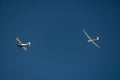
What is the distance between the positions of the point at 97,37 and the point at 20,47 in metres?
13.6

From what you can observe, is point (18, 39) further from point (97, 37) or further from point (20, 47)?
point (97, 37)

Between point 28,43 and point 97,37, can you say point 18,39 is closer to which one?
point 28,43

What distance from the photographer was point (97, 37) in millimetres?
59406

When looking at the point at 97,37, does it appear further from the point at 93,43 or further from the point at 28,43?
the point at 28,43

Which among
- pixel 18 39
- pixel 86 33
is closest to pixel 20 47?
pixel 18 39

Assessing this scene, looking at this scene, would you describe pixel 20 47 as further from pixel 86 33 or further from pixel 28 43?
pixel 86 33

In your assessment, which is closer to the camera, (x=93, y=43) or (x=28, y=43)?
(x=28, y=43)

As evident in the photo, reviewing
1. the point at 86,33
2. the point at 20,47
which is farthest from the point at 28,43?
the point at 86,33

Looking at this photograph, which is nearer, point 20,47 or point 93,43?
point 20,47

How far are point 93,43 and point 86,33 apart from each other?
4.03 m

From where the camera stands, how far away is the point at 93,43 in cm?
6309

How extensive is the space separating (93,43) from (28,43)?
1262 cm

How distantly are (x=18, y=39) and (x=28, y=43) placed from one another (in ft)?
6.06

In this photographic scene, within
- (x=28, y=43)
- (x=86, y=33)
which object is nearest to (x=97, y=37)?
(x=86, y=33)
